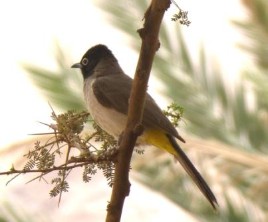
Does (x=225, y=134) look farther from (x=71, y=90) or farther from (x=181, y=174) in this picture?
(x=71, y=90)

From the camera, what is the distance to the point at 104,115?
2.61 metres

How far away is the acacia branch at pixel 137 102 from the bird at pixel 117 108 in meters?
0.46

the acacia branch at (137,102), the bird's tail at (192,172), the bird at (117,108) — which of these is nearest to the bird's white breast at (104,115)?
the bird at (117,108)

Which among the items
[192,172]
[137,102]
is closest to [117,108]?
[192,172]

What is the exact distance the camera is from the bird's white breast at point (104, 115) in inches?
92.8

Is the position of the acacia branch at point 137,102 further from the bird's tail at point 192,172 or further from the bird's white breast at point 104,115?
the bird's tail at point 192,172

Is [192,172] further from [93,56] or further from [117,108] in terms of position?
[93,56]

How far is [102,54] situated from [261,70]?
184 cm

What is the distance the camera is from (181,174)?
437 cm

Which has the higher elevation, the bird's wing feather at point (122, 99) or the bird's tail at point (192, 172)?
the bird's wing feather at point (122, 99)

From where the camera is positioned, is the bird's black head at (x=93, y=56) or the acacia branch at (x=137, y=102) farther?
the bird's black head at (x=93, y=56)

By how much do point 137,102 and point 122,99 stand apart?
106 cm

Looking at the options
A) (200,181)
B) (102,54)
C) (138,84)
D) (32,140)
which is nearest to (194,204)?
(32,140)

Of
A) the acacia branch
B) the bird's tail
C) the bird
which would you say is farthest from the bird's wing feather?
the acacia branch
